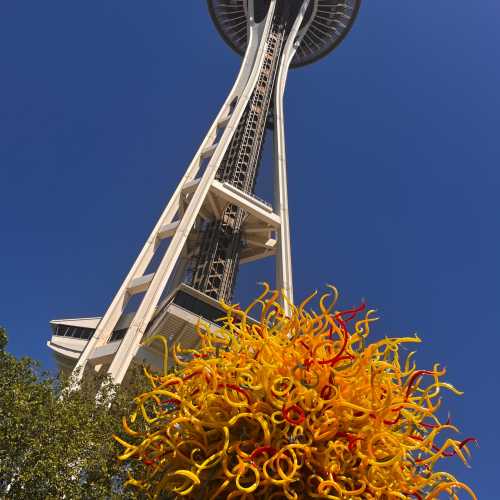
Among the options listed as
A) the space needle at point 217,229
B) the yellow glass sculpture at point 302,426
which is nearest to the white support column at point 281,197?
the space needle at point 217,229

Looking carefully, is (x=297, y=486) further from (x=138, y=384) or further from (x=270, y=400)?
(x=138, y=384)

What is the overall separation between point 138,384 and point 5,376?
290 centimetres

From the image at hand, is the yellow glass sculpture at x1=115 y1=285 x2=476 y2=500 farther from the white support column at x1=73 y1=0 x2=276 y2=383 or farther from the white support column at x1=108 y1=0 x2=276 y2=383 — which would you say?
the white support column at x1=108 y1=0 x2=276 y2=383

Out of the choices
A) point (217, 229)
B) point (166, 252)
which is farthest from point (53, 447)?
point (217, 229)

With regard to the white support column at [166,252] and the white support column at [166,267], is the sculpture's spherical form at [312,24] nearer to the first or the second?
the white support column at [166,252]

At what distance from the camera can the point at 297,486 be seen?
3.09 metres

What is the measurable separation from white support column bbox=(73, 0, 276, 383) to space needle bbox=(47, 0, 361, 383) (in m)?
0.04

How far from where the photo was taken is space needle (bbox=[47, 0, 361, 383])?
18.7 m

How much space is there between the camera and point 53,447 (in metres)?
8.63

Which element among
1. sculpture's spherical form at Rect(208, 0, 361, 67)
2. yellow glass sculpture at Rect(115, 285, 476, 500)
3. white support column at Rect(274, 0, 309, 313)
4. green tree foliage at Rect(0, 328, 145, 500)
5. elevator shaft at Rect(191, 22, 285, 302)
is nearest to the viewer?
yellow glass sculpture at Rect(115, 285, 476, 500)

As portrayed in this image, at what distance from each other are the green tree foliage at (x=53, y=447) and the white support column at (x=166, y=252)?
4.01 meters

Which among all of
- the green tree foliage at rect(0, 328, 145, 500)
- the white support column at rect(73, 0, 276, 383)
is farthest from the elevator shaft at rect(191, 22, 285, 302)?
the green tree foliage at rect(0, 328, 145, 500)

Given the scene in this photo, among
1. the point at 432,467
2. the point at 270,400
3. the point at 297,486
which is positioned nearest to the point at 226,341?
the point at 270,400

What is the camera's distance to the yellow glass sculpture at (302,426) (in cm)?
301
